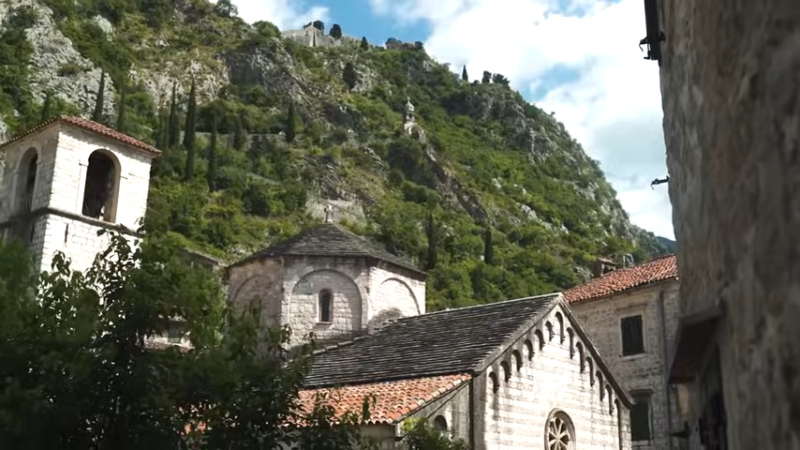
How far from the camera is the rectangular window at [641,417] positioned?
→ 28.0 metres

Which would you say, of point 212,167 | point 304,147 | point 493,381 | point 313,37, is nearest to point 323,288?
point 493,381

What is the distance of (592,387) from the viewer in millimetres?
20766

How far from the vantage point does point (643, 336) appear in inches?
1125

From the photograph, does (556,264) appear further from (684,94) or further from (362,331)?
(684,94)

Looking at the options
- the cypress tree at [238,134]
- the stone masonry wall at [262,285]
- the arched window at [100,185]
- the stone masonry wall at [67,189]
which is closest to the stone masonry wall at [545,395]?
the stone masonry wall at [262,285]

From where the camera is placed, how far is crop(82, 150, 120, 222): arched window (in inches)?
1099

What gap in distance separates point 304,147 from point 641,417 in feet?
183

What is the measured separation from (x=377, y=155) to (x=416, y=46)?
6459 centimetres

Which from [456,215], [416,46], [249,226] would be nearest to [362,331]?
[249,226]

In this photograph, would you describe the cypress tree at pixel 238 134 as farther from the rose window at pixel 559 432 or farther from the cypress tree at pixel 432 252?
the rose window at pixel 559 432

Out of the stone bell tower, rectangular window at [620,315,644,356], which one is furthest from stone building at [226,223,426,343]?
rectangular window at [620,315,644,356]

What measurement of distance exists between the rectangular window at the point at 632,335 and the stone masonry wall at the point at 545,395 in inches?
307

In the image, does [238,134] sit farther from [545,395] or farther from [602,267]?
[545,395]

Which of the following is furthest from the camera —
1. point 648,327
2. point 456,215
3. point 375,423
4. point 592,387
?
point 456,215
